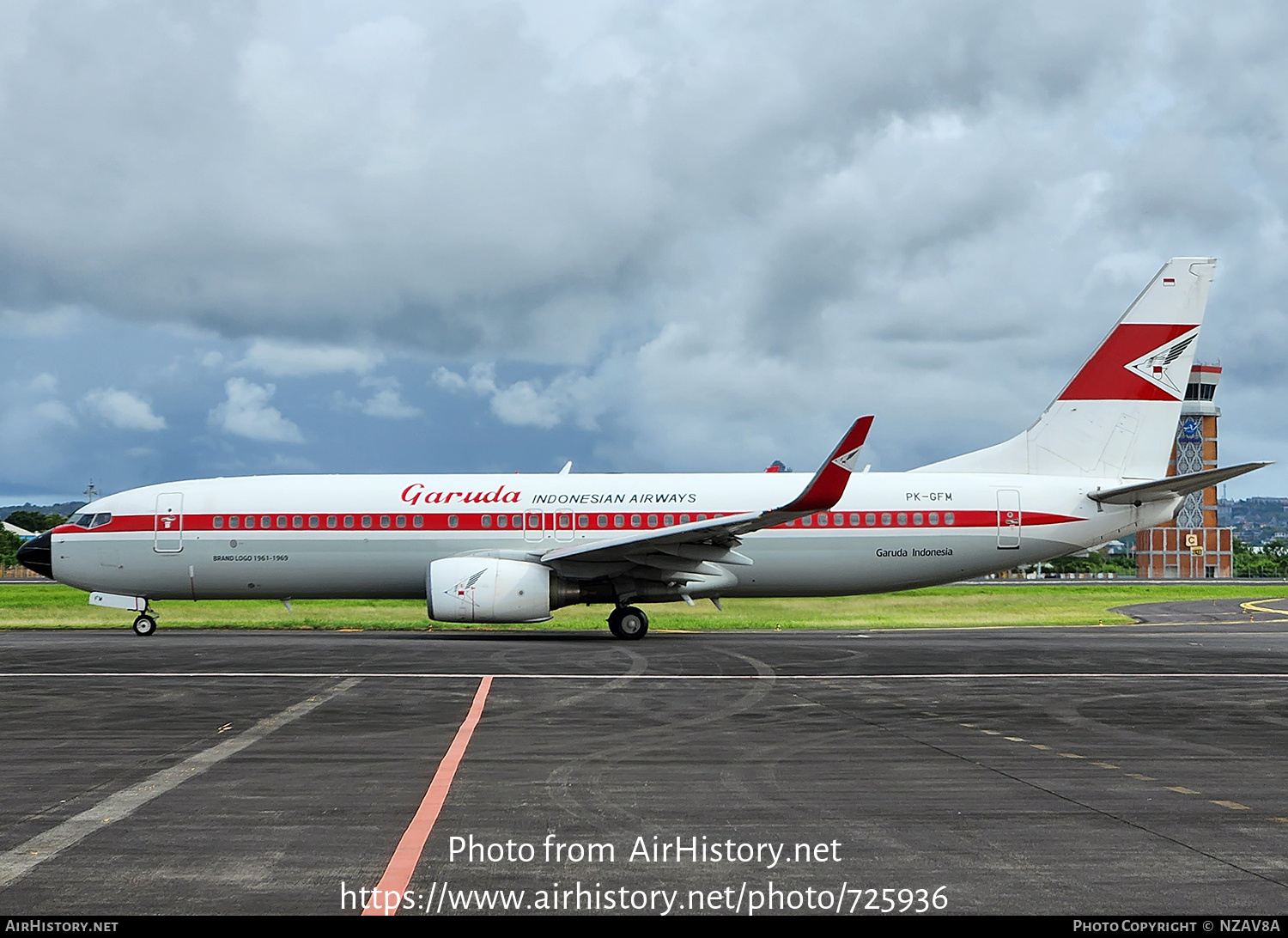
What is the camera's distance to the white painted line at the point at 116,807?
6.20m

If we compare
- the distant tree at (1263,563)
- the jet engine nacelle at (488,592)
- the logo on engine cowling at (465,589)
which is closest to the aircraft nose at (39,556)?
the jet engine nacelle at (488,592)

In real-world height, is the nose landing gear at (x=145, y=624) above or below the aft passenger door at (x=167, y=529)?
below

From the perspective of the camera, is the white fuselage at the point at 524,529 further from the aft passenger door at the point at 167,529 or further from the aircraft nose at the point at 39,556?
the aircraft nose at the point at 39,556

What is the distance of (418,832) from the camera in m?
6.93

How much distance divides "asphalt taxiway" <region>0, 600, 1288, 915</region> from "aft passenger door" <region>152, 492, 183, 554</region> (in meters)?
8.66

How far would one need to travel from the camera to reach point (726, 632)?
29.4 m

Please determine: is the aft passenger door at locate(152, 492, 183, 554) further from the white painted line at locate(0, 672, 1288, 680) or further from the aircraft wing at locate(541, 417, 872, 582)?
the white painted line at locate(0, 672, 1288, 680)

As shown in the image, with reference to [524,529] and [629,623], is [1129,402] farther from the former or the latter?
[524,529]

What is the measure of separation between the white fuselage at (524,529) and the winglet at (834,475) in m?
3.21

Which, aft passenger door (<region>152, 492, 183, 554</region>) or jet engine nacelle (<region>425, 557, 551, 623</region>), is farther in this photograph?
aft passenger door (<region>152, 492, 183, 554</region>)

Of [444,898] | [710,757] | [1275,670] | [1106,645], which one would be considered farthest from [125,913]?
[1106,645]

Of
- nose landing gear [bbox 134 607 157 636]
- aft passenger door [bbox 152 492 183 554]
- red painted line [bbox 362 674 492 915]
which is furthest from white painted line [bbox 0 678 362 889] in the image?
nose landing gear [bbox 134 607 157 636]

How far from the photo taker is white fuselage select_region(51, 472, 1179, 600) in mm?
26797
